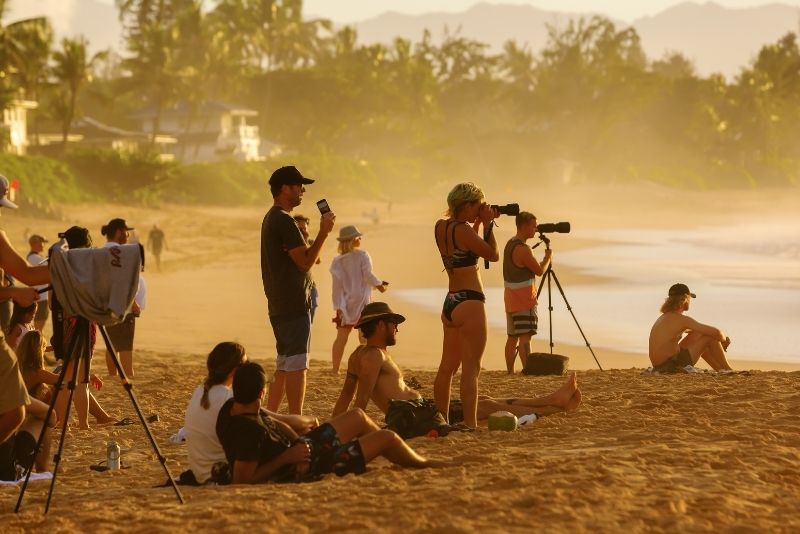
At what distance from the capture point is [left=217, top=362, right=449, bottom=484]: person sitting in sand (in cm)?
624

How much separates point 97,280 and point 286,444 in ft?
4.74

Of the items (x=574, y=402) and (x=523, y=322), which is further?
(x=523, y=322)

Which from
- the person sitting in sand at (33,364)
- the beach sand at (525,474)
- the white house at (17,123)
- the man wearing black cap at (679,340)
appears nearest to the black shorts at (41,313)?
the beach sand at (525,474)

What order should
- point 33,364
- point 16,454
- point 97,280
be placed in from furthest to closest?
point 33,364, point 16,454, point 97,280

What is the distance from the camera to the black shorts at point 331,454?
6598 millimetres

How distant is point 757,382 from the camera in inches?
400

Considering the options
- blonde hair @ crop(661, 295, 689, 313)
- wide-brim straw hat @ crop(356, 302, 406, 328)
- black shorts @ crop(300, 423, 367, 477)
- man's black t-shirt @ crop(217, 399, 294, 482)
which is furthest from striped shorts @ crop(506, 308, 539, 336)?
man's black t-shirt @ crop(217, 399, 294, 482)

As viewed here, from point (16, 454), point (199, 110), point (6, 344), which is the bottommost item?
point (16, 454)

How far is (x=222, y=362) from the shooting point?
638cm

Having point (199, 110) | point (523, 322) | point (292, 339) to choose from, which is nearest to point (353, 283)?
point (523, 322)

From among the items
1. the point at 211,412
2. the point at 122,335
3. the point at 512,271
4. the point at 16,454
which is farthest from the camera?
the point at 512,271

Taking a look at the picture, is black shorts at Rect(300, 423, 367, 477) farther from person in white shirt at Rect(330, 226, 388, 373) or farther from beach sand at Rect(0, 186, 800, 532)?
person in white shirt at Rect(330, 226, 388, 373)

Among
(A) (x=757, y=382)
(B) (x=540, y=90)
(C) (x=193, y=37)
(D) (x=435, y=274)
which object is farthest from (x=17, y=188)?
(B) (x=540, y=90)

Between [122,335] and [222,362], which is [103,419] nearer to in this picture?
[122,335]
